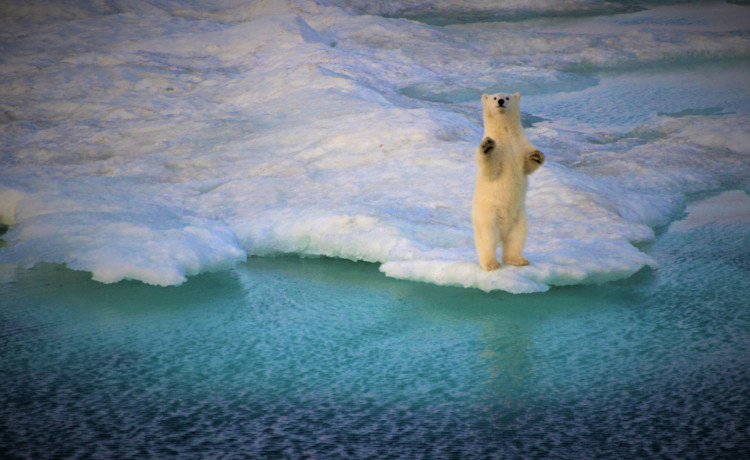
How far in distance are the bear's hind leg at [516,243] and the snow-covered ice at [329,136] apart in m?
0.10

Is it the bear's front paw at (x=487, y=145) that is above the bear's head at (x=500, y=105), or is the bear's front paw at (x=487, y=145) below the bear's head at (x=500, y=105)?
below

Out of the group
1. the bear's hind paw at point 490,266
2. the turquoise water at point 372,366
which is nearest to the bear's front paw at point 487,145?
the bear's hind paw at point 490,266

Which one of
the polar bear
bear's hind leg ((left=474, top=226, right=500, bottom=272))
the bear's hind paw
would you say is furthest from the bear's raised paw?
the bear's hind paw

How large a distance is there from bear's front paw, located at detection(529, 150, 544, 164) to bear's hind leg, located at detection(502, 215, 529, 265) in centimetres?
31

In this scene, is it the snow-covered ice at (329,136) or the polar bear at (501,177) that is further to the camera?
the snow-covered ice at (329,136)

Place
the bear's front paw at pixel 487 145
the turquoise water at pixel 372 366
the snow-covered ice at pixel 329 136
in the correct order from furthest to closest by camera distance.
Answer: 1. the snow-covered ice at pixel 329 136
2. the bear's front paw at pixel 487 145
3. the turquoise water at pixel 372 366

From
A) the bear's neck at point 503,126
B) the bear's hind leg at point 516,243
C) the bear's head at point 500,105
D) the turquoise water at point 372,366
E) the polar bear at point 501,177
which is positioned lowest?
the turquoise water at point 372,366

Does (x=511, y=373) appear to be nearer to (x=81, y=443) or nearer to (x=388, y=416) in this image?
(x=388, y=416)

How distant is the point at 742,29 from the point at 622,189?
32.0 ft

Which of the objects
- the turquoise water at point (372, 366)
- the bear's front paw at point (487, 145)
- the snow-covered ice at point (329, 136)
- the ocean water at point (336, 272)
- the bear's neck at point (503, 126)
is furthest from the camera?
the snow-covered ice at point (329, 136)

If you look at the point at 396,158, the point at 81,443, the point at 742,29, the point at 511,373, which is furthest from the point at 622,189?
the point at 742,29

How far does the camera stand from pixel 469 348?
128 inches

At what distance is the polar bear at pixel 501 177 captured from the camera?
12.2 ft

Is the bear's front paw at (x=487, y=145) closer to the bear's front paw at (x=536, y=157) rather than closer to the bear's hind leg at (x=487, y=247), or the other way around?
the bear's front paw at (x=536, y=157)
